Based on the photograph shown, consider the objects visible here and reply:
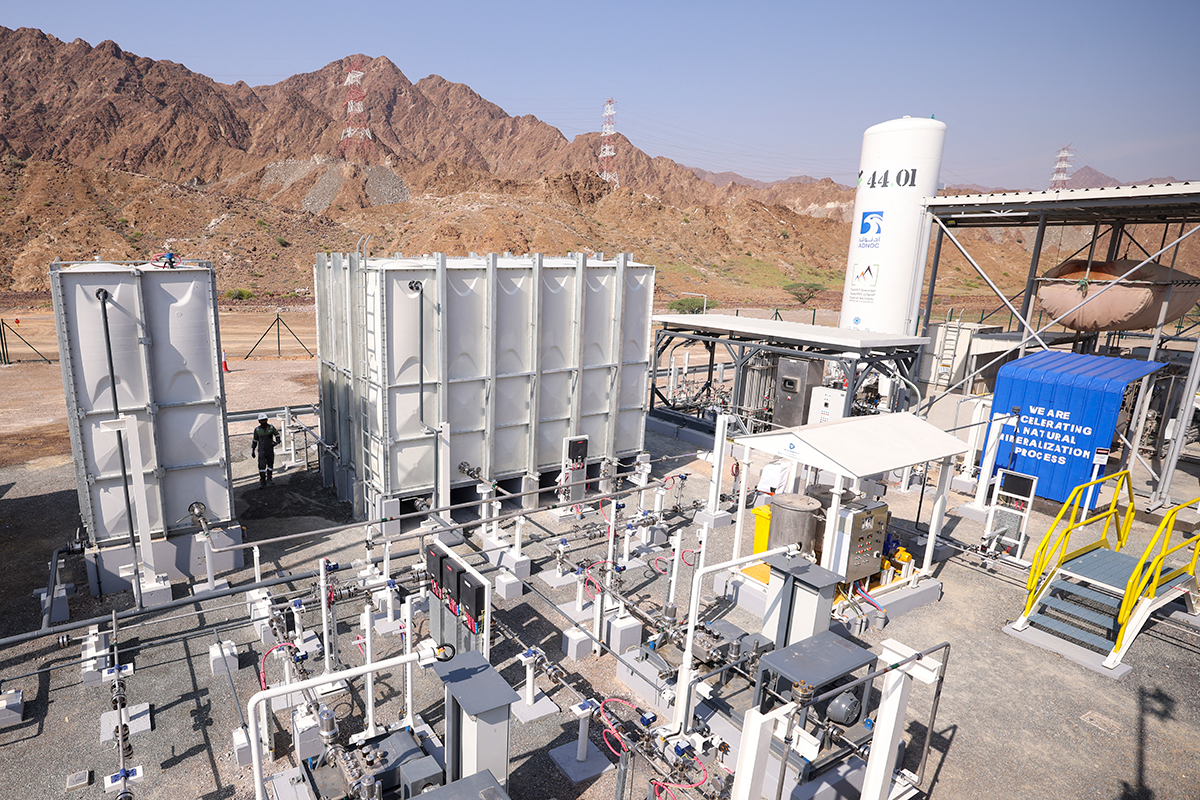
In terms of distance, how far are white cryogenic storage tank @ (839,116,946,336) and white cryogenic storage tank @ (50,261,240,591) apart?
742 inches

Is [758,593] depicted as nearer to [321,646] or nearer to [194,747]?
[321,646]

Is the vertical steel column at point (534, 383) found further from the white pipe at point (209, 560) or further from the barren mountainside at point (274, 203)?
the barren mountainside at point (274, 203)

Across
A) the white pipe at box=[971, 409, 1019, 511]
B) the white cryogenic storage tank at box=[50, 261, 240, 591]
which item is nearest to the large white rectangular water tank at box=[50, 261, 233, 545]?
the white cryogenic storage tank at box=[50, 261, 240, 591]

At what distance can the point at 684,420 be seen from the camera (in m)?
21.7

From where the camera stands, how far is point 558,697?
8570 millimetres

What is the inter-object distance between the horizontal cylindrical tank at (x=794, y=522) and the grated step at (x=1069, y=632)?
12.5 ft

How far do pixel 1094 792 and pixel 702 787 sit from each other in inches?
186

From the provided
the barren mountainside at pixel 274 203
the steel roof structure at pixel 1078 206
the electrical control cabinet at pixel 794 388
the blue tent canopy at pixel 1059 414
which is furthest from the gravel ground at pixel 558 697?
the barren mountainside at pixel 274 203

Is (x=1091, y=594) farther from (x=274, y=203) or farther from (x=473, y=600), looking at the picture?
(x=274, y=203)

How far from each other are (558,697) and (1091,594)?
29.2ft

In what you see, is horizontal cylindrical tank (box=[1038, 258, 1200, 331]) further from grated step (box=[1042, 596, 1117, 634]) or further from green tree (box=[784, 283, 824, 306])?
green tree (box=[784, 283, 824, 306])

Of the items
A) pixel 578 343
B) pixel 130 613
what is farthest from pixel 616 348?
pixel 130 613

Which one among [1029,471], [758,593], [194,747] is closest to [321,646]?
[194,747]

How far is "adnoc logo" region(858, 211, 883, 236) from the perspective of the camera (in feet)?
73.7
